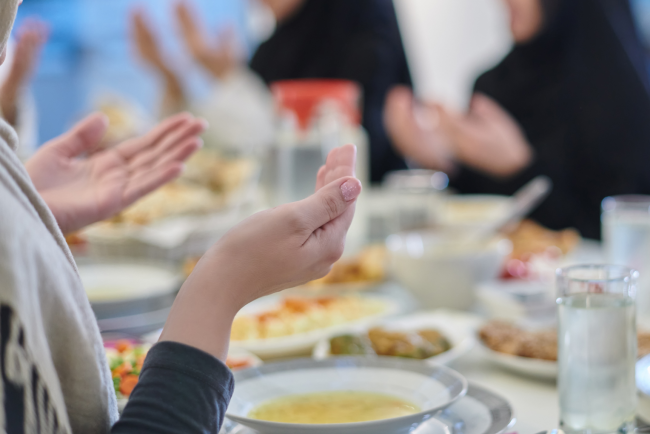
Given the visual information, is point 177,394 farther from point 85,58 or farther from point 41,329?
point 85,58

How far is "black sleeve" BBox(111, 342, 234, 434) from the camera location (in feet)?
1.37

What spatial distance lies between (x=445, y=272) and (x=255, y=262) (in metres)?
0.66

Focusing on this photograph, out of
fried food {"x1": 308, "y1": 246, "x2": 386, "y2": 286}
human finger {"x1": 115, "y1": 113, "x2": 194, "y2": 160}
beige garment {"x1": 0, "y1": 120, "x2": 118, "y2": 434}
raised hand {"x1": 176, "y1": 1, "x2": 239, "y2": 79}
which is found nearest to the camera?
beige garment {"x1": 0, "y1": 120, "x2": 118, "y2": 434}

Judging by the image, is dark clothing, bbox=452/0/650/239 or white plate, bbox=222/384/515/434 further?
dark clothing, bbox=452/0/650/239

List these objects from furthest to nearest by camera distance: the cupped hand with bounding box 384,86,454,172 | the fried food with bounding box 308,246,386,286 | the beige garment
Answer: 1. the cupped hand with bounding box 384,86,454,172
2. the fried food with bounding box 308,246,386,286
3. the beige garment

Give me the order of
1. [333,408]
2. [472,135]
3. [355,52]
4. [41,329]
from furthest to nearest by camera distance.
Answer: [355,52] → [472,135] → [333,408] → [41,329]

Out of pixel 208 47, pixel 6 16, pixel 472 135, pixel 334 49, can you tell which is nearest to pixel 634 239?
pixel 6 16

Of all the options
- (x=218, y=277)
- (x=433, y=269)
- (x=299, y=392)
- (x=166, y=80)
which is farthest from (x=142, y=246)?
(x=166, y=80)

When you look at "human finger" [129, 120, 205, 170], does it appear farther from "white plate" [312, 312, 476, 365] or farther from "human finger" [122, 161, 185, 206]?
"white plate" [312, 312, 476, 365]

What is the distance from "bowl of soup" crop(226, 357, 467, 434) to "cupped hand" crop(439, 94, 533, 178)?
5.18 feet

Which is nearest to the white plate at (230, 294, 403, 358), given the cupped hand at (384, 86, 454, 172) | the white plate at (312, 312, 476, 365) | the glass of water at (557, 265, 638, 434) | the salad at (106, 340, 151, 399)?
the white plate at (312, 312, 476, 365)

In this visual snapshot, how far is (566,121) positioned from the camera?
7.79 feet

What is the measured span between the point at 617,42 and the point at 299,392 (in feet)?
6.54

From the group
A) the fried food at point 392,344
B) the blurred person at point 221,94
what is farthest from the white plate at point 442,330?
the blurred person at point 221,94
